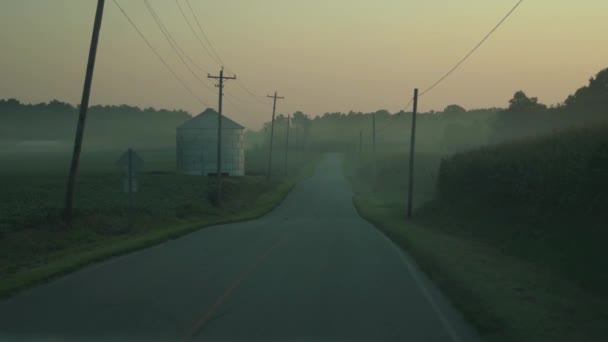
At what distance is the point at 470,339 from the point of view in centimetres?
884

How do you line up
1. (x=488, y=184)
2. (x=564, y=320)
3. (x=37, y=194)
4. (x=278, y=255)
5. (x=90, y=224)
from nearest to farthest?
1. (x=564, y=320)
2. (x=278, y=255)
3. (x=90, y=224)
4. (x=488, y=184)
5. (x=37, y=194)

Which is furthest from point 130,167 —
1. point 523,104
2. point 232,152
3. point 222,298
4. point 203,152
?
point 523,104

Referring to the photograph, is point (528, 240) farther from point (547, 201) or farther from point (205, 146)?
point (205, 146)

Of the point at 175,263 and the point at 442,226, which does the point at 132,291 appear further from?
the point at 442,226

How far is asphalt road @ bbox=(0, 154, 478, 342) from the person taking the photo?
8.85 meters

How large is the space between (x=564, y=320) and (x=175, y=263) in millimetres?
9845

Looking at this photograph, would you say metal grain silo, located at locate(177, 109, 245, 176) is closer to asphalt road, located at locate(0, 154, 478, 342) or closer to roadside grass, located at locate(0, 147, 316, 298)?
roadside grass, located at locate(0, 147, 316, 298)

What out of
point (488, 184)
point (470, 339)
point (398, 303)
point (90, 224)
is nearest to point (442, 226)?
point (488, 184)

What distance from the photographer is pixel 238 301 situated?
11148 millimetres

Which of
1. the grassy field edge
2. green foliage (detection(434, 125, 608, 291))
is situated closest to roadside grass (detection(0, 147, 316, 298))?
the grassy field edge

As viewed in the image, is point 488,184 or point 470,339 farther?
point 488,184

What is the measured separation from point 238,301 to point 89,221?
15.8 meters

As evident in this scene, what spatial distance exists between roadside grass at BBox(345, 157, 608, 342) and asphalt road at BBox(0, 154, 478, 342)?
0.44 meters

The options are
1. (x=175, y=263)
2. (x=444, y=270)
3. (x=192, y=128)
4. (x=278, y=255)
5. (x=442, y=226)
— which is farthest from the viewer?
(x=192, y=128)
